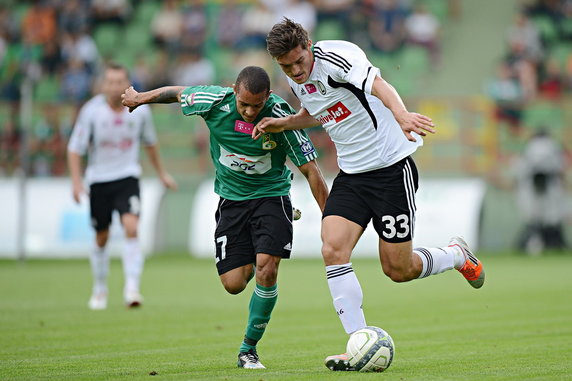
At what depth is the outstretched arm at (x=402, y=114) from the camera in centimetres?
630

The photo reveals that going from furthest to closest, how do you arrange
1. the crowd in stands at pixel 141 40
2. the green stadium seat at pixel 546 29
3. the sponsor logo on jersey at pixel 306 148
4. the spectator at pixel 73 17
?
1. the spectator at pixel 73 17
2. the green stadium seat at pixel 546 29
3. the crowd in stands at pixel 141 40
4. the sponsor logo on jersey at pixel 306 148

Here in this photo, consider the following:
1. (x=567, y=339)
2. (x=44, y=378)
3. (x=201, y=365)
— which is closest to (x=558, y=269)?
(x=567, y=339)

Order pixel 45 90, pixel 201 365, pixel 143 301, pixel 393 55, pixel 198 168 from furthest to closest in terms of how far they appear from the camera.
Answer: pixel 45 90
pixel 393 55
pixel 198 168
pixel 143 301
pixel 201 365

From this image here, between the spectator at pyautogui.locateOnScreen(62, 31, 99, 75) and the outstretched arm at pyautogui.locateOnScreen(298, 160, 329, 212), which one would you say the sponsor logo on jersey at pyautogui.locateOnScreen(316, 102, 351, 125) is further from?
the spectator at pyautogui.locateOnScreen(62, 31, 99, 75)

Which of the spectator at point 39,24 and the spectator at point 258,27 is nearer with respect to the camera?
the spectator at point 258,27

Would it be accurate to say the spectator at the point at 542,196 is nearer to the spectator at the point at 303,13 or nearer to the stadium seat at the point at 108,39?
the spectator at the point at 303,13

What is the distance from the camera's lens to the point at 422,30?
2388 cm

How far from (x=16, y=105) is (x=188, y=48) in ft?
15.3

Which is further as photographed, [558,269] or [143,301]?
[558,269]

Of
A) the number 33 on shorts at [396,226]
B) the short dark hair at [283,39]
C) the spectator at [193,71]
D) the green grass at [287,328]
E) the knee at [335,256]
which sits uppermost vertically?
the spectator at [193,71]

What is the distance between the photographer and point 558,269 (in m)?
16.2

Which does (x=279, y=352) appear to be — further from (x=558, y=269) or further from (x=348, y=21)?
(x=348, y=21)

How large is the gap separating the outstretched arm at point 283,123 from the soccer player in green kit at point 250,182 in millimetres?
112

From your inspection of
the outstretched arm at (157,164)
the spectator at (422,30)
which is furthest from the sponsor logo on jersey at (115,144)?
the spectator at (422,30)
